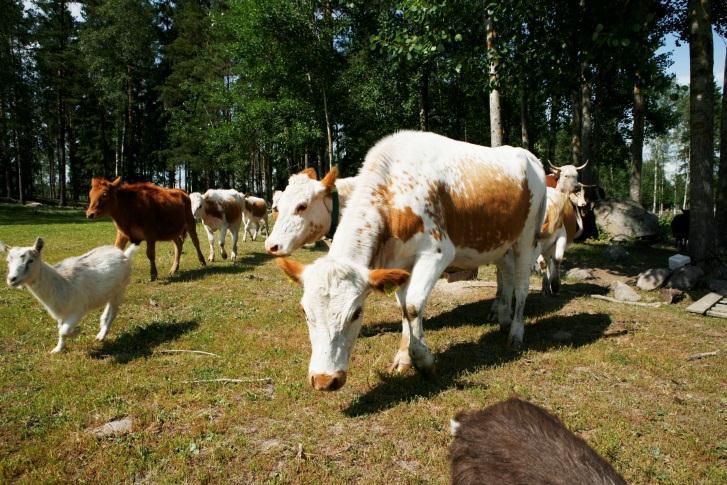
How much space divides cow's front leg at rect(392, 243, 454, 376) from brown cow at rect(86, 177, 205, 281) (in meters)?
7.96

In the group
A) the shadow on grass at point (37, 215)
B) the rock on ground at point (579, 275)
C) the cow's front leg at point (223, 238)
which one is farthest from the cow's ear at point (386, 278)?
the shadow on grass at point (37, 215)

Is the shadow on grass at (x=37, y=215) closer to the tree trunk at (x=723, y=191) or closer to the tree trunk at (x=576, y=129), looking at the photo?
the tree trunk at (x=576, y=129)

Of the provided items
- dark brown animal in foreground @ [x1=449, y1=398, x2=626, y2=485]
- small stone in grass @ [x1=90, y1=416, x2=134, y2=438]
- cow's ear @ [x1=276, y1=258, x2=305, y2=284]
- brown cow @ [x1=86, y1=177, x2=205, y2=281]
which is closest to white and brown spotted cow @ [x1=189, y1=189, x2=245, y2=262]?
brown cow @ [x1=86, y1=177, x2=205, y2=281]

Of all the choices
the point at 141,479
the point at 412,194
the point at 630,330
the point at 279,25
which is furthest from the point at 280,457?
the point at 279,25

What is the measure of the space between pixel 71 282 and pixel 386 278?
4686 millimetres

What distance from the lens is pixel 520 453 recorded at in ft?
5.59

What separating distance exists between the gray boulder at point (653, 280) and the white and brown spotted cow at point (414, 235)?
195 inches

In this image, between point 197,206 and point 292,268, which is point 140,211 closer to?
point 197,206

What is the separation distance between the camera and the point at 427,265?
172 inches

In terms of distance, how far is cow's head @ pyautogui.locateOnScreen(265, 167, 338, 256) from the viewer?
5641mm

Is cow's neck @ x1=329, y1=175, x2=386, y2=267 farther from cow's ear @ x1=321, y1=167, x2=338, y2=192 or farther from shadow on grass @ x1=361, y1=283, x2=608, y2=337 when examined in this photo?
shadow on grass @ x1=361, y1=283, x2=608, y2=337

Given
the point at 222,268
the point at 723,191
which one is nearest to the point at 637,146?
the point at 723,191

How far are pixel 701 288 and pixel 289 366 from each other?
A: 9308 millimetres

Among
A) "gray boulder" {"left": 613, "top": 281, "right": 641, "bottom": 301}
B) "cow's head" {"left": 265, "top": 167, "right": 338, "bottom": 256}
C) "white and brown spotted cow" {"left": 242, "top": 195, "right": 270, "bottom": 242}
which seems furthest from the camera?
"white and brown spotted cow" {"left": 242, "top": 195, "right": 270, "bottom": 242}
